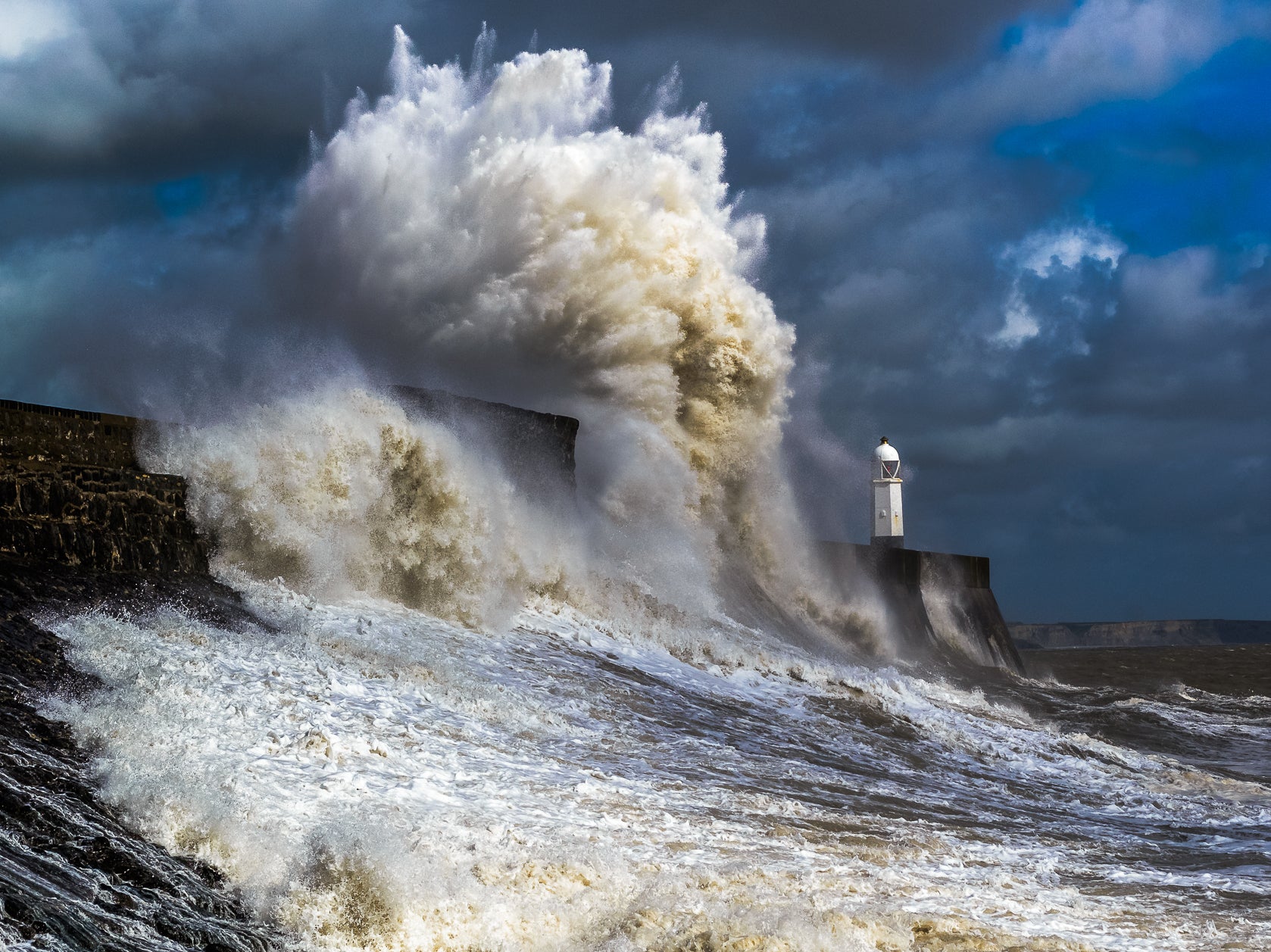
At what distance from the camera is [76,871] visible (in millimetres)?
3746

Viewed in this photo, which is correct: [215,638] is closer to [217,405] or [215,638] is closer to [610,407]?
[217,405]

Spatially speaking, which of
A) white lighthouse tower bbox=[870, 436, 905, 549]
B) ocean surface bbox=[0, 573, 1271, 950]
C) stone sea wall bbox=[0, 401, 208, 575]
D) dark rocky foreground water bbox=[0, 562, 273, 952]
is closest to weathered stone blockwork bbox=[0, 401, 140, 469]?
stone sea wall bbox=[0, 401, 208, 575]

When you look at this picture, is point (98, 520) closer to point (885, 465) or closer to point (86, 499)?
point (86, 499)

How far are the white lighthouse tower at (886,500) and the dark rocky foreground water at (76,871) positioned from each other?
22612 mm

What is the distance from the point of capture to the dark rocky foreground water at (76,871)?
341cm

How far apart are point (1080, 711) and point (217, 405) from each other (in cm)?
1067

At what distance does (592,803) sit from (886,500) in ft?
71.0

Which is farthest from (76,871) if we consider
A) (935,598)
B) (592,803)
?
(935,598)

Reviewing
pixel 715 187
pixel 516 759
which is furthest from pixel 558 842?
pixel 715 187

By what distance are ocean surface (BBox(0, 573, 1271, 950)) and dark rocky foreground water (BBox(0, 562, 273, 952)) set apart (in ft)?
0.11

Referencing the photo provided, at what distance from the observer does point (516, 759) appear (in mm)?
6363

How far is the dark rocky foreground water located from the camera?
3.41m

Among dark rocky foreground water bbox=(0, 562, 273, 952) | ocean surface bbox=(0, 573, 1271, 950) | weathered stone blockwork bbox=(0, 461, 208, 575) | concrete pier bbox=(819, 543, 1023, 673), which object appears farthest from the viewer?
concrete pier bbox=(819, 543, 1023, 673)

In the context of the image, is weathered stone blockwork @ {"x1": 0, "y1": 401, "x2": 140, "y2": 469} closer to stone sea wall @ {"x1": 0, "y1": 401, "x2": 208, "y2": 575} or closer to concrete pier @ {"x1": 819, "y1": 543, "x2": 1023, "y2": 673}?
stone sea wall @ {"x1": 0, "y1": 401, "x2": 208, "y2": 575}
